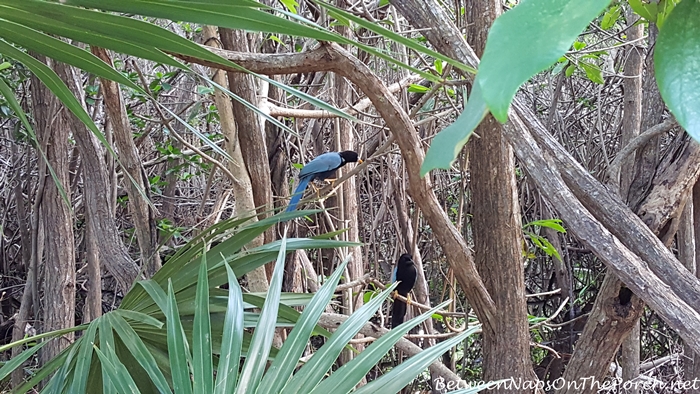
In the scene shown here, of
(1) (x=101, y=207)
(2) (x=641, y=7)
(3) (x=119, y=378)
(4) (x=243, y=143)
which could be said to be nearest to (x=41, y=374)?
(3) (x=119, y=378)

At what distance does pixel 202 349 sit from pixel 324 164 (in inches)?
66.4

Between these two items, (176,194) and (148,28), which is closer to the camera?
(148,28)

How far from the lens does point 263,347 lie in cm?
93

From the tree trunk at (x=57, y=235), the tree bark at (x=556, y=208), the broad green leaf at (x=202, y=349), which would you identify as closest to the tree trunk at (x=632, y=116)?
the tree bark at (x=556, y=208)

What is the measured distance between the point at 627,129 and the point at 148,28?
234 cm

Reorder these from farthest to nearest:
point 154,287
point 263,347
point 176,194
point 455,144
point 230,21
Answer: point 176,194 < point 154,287 < point 263,347 < point 230,21 < point 455,144

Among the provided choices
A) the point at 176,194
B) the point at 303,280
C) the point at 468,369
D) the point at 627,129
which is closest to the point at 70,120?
the point at 303,280

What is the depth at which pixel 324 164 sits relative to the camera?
2.52 meters

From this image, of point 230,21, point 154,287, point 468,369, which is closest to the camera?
point 230,21

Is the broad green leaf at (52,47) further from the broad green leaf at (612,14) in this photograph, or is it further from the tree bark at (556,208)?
the broad green leaf at (612,14)

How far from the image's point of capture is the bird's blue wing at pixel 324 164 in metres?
2.50

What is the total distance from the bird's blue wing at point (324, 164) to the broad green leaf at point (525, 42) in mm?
2358

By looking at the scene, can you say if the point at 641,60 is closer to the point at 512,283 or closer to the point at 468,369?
the point at 512,283

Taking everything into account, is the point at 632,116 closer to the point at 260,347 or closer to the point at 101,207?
the point at 260,347
